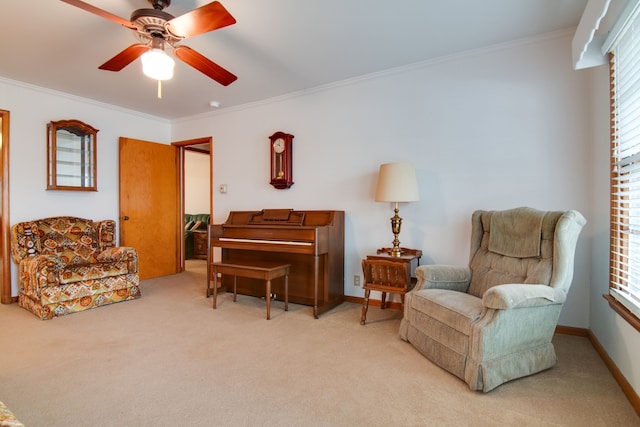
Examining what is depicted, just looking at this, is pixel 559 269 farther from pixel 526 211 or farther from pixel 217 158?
pixel 217 158

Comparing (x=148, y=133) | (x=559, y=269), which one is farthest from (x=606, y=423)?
(x=148, y=133)

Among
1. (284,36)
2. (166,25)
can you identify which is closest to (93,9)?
(166,25)

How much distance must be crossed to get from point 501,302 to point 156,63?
2524 millimetres

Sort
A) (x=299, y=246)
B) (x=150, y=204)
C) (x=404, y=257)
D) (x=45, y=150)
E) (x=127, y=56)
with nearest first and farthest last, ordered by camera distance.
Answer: (x=127, y=56), (x=404, y=257), (x=299, y=246), (x=45, y=150), (x=150, y=204)

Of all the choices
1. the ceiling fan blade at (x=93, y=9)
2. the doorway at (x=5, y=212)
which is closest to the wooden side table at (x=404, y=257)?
the ceiling fan blade at (x=93, y=9)

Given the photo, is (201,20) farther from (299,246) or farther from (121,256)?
(121,256)

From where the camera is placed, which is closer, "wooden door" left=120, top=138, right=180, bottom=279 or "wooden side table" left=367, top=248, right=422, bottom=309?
"wooden side table" left=367, top=248, right=422, bottom=309

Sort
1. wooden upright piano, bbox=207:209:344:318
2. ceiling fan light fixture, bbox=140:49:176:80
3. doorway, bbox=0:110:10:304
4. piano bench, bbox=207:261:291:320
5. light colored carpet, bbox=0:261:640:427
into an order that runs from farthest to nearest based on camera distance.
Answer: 1. doorway, bbox=0:110:10:304
2. wooden upright piano, bbox=207:209:344:318
3. piano bench, bbox=207:261:291:320
4. ceiling fan light fixture, bbox=140:49:176:80
5. light colored carpet, bbox=0:261:640:427

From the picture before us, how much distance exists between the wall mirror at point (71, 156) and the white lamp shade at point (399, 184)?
3.67 metres

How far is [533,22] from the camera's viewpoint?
251cm

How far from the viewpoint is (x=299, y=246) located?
3.16 metres

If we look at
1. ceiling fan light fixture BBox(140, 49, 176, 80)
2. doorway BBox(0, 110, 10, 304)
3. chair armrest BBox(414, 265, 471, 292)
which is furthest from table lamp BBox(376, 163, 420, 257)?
doorway BBox(0, 110, 10, 304)

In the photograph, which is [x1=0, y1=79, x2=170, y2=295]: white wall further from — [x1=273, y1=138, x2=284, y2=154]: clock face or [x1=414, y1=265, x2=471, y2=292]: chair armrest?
[x1=414, y1=265, x2=471, y2=292]: chair armrest

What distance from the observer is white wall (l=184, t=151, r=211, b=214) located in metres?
7.64
